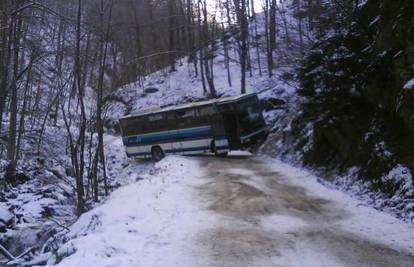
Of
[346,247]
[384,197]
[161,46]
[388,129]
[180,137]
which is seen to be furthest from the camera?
[161,46]

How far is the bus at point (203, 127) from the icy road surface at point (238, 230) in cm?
1144

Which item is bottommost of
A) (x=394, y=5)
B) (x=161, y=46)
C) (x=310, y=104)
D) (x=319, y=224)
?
(x=319, y=224)

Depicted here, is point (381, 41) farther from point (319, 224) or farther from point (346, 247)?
point (346, 247)

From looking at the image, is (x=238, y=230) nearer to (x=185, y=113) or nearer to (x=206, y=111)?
(x=206, y=111)

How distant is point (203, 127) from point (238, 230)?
1793 cm

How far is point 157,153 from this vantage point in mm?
30469

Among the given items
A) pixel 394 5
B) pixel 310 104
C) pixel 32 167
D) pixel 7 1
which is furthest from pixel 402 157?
pixel 32 167

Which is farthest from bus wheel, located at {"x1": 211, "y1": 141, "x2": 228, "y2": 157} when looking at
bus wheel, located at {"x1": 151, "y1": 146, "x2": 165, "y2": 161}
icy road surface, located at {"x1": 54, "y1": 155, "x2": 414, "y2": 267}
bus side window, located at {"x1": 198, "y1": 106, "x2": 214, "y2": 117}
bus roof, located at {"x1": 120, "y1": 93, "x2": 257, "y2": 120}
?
icy road surface, located at {"x1": 54, "y1": 155, "x2": 414, "y2": 267}

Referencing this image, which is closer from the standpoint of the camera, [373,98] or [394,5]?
[394,5]

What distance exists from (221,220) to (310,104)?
7941mm

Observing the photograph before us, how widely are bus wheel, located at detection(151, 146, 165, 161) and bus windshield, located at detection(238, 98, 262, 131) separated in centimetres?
653

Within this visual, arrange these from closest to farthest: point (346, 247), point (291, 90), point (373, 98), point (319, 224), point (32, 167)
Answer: point (346, 247) < point (319, 224) < point (373, 98) < point (32, 167) < point (291, 90)

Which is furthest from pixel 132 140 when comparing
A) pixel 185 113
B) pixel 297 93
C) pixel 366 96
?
pixel 366 96

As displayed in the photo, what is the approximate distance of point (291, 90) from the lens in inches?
1238
